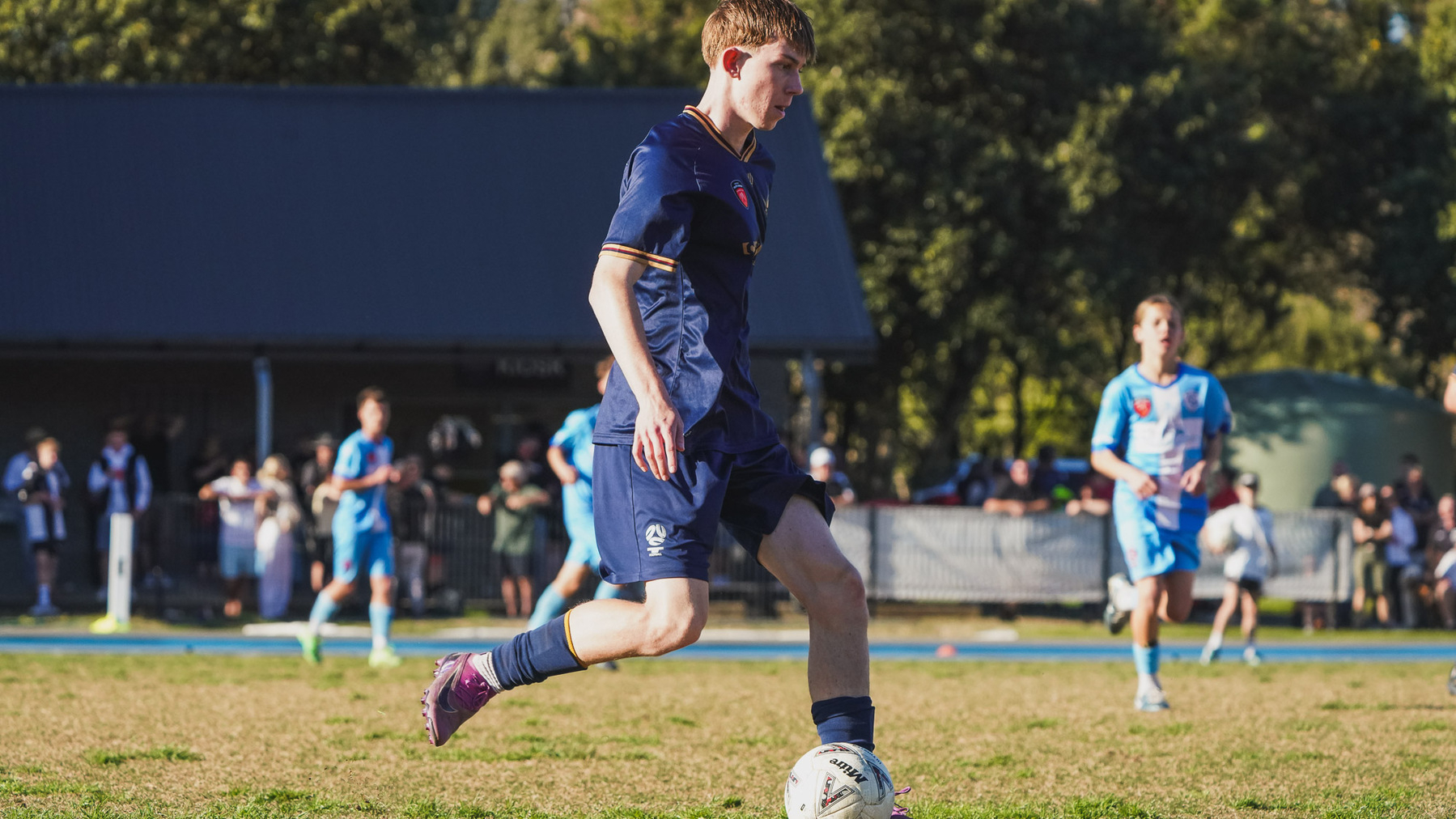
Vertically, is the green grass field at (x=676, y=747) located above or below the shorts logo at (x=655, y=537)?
below

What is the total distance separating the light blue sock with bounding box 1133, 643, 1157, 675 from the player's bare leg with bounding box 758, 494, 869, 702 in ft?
15.5

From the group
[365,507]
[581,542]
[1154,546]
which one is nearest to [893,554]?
[581,542]

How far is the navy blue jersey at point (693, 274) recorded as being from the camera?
471 cm


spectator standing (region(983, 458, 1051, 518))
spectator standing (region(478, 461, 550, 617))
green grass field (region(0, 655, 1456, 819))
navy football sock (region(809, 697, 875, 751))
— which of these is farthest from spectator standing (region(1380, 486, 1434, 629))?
navy football sock (region(809, 697, 875, 751))

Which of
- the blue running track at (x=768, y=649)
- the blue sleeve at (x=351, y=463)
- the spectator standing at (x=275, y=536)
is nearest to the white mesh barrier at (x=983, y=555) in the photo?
the blue running track at (x=768, y=649)

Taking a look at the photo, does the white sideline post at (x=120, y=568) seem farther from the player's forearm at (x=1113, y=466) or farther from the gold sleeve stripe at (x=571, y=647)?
the gold sleeve stripe at (x=571, y=647)

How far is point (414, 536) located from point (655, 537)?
1433 cm

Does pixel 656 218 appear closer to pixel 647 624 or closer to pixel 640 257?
pixel 640 257

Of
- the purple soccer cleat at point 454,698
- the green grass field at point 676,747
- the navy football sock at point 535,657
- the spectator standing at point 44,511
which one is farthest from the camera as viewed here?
the spectator standing at point 44,511

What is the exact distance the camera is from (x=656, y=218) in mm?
4684

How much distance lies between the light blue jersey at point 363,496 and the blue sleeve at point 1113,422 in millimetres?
5462

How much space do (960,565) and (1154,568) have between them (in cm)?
965

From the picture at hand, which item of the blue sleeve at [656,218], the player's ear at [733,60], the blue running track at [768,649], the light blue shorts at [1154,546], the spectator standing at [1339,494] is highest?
the player's ear at [733,60]

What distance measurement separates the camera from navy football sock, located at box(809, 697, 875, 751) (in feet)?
16.3
